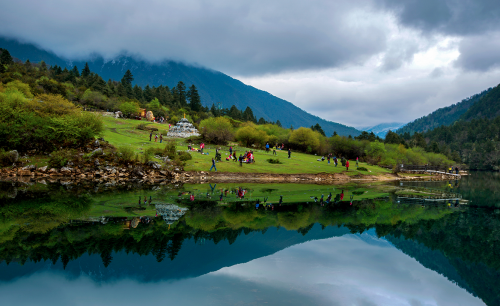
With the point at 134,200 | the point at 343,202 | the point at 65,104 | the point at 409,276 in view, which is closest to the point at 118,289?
the point at 409,276

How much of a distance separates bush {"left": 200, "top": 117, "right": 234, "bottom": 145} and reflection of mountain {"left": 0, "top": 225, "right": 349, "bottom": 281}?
62168 millimetres

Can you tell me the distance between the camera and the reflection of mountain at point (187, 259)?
452 inches

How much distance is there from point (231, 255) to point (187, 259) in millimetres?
2289

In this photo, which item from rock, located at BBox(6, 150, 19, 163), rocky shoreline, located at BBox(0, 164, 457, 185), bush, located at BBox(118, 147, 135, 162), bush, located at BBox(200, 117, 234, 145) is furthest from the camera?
bush, located at BBox(200, 117, 234, 145)

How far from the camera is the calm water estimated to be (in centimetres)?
1036

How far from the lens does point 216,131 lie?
79.1 metres

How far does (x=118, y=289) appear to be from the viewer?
1038cm

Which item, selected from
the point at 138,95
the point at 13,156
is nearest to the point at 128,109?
the point at 138,95

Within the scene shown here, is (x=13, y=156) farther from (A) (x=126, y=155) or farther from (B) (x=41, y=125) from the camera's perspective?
(A) (x=126, y=155)

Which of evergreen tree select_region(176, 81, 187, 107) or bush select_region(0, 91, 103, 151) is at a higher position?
evergreen tree select_region(176, 81, 187, 107)

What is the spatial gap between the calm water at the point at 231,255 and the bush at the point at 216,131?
5354cm

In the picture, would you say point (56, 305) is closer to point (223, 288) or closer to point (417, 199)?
point (223, 288)

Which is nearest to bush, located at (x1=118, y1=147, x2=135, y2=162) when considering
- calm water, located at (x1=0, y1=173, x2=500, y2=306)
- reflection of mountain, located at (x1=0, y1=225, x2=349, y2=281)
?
calm water, located at (x1=0, y1=173, x2=500, y2=306)

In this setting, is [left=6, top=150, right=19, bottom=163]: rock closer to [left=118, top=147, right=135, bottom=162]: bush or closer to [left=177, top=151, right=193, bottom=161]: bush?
[left=118, top=147, right=135, bottom=162]: bush
